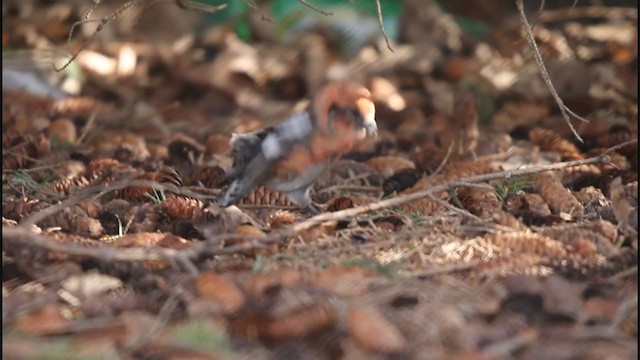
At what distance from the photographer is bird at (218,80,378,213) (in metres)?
3.00

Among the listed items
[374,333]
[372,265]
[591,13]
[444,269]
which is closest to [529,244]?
[444,269]

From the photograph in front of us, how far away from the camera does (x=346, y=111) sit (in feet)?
9.85

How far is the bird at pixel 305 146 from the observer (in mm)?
2996

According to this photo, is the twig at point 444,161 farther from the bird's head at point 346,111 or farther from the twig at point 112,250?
the twig at point 112,250

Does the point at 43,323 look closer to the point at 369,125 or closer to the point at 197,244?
the point at 197,244

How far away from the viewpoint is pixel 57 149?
12.5 ft

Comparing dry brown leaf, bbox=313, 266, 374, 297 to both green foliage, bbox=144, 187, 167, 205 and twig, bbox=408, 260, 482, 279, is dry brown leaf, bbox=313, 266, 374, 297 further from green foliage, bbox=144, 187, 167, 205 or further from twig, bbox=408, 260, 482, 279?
green foliage, bbox=144, 187, 167, 205

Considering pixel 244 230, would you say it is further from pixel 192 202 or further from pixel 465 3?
pixel 465 3

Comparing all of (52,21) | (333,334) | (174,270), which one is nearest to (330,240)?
(174,270)

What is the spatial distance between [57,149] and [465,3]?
260 cm

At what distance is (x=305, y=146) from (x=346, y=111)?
0.16m

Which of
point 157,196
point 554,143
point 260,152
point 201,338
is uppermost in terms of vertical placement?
point 201,338

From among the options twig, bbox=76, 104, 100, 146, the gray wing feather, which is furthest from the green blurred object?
the gray wing feather

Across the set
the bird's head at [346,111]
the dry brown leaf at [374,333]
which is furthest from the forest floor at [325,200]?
the bird's head at [346,111]
